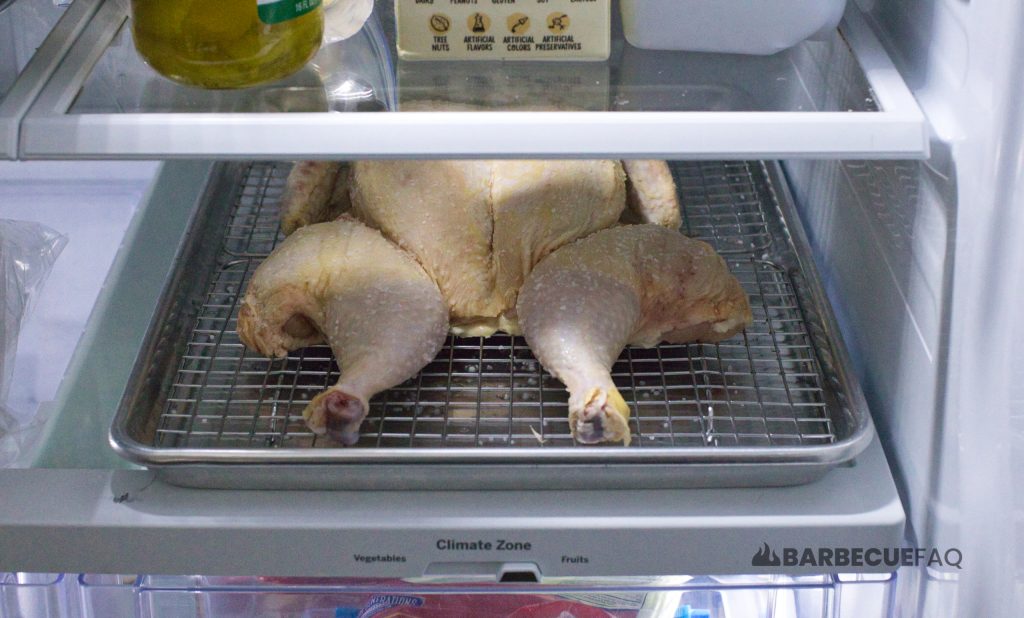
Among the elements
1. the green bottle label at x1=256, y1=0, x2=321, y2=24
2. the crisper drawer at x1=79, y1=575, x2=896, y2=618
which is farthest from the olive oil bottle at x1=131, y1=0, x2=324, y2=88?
the crisper drawer at x1=79, y1=575, x2=896, y2=618

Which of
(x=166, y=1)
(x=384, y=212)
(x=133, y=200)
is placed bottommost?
(x=133, y=200)

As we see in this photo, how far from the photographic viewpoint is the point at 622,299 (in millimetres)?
1072

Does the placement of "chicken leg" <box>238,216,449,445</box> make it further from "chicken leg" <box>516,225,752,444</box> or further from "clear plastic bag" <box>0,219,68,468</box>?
"clear plastic bag" <box>0,219,68,468</box>

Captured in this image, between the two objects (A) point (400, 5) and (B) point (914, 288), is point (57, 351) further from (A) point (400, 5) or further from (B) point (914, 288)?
(B) point (914, 288)

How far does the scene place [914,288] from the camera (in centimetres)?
96

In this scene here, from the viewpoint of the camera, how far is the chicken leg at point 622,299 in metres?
1.04

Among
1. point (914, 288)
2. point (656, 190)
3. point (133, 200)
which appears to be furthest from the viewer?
point (133, 200)

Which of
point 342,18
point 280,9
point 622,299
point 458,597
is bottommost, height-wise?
point 458,597

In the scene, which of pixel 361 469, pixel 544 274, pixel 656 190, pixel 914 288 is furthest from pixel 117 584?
pixel 914 288

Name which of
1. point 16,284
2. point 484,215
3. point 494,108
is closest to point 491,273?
point 484,215

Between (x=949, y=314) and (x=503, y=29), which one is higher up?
(x=503, y=29)

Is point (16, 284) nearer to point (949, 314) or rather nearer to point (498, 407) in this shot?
point (498, 407)

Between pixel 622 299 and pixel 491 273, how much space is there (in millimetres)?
147

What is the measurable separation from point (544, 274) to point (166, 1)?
0.45 m
